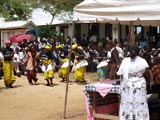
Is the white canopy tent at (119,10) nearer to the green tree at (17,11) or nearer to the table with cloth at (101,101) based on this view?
the table with cloth at (101,101)

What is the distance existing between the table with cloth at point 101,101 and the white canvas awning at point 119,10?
124 cm

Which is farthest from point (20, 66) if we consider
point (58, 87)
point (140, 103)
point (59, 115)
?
point (140, 103)

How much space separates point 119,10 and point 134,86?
140cm

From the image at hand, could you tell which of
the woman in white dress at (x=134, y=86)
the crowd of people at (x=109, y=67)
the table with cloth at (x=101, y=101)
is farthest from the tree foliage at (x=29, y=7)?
the woman in white dress at (x=134, y=86)

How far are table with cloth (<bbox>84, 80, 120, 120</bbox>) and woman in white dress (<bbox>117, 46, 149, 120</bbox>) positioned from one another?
49 centimetres

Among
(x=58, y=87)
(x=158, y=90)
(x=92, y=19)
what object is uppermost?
(x=92, y=19)

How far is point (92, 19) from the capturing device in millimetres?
8031

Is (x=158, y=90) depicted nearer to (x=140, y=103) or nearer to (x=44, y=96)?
(x=140, y=103)

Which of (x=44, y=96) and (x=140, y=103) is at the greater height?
(x=140, y=103)

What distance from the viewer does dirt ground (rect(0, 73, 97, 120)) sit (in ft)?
31.7

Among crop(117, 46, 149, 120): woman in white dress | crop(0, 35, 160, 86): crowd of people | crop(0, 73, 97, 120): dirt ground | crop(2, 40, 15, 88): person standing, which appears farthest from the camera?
crop(2, 40, 15, 88): person standing

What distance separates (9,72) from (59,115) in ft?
18.3

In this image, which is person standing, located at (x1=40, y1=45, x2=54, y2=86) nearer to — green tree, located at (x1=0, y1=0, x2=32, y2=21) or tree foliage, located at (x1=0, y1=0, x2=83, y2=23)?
tree foliage, located at (x1=0, y1=0, x2=83, y2=23)

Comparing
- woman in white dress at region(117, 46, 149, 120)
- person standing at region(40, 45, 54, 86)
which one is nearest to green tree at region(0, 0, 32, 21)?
person standing at region(40, 45, 54, 86)
